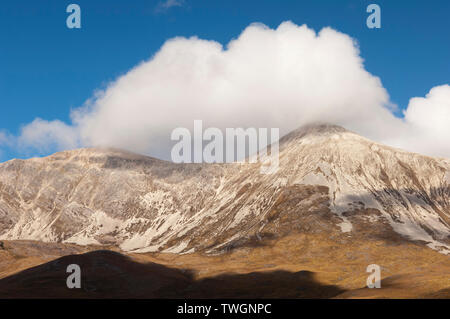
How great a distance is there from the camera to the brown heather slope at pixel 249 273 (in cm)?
11488

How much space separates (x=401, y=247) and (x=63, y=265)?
136499 millimetres

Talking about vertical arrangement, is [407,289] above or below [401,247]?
below

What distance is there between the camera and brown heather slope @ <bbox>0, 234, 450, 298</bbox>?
114875mm

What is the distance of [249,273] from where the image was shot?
502ft

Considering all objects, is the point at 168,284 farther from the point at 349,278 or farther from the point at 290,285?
the point at 349,278

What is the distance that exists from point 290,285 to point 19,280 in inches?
3230
